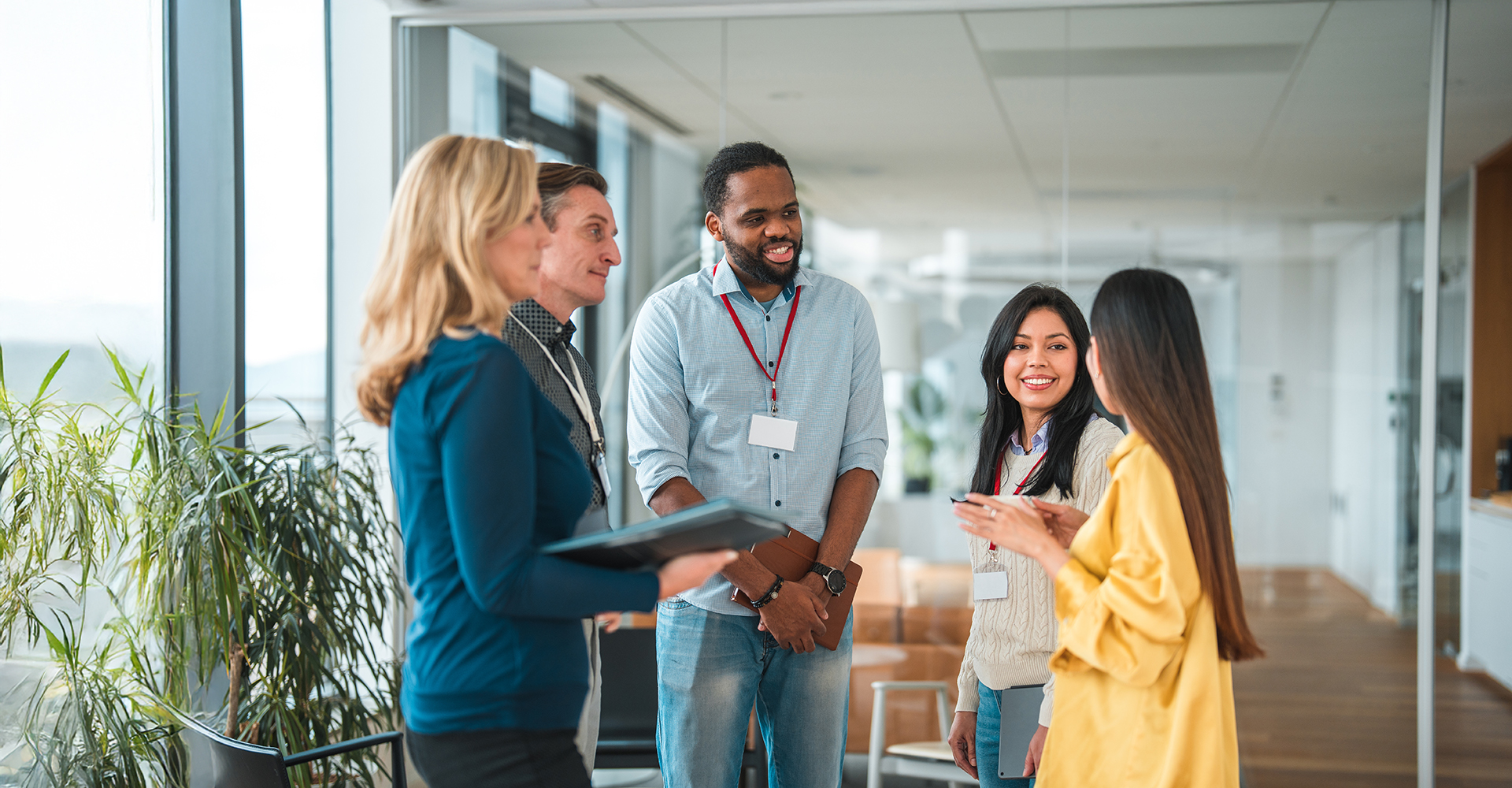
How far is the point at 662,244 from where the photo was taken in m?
3.99

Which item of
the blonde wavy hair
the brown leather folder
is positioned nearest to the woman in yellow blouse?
the brown leather folder

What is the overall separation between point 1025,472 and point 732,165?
0.88 meters

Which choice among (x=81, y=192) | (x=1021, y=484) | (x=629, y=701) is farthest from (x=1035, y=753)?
(x=81, y=192)

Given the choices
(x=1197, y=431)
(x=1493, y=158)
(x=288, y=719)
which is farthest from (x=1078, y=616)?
(x=1493, y=158)

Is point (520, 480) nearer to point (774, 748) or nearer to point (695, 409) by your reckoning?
point (695, 409)

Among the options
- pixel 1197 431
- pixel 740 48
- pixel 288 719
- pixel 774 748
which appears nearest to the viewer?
pixel 1197 431

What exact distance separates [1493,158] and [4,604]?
14.7 ft

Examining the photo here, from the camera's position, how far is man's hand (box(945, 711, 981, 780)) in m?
2.07

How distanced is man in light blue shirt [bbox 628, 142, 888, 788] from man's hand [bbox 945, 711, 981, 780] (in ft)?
0.78

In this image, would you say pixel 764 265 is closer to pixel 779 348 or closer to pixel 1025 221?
pixel 779 348

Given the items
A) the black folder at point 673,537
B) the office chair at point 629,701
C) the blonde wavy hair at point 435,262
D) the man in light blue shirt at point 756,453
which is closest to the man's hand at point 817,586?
the man in light blue shirt at point 756,453

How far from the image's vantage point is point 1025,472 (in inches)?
80.7

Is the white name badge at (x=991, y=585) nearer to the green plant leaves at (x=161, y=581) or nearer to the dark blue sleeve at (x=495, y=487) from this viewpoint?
the dark blue sleeve at (x=495, y=487)

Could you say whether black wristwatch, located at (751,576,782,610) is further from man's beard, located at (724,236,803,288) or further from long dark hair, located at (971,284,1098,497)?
man's beard, located at (724,236,803,288)
